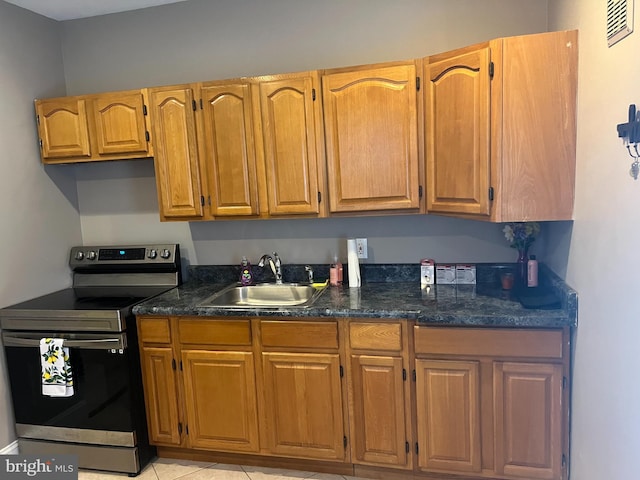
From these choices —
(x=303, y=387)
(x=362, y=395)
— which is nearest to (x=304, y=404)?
(x=303, y=387)

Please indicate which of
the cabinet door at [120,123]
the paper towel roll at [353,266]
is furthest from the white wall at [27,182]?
the paper towel roll at [353,266]

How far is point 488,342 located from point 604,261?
63 centimetres

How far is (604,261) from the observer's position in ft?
5.34

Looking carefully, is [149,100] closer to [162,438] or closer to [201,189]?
[201,189]

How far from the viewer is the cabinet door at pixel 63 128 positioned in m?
2.74

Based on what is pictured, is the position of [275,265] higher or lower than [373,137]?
lower

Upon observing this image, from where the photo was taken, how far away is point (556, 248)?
2.26 meters

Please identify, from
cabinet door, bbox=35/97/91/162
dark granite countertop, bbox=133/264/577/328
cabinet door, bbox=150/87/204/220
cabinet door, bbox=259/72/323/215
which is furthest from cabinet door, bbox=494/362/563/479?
cabinet door, bbox=35/97/91/162

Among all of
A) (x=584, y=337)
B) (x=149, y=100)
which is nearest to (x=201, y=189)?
(x=149, y=100)

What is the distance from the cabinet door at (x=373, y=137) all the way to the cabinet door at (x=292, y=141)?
0.27 feet

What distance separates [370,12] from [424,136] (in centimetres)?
85

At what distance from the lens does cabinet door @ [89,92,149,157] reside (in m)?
2.64

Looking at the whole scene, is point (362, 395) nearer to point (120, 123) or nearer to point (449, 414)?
point (449, 414)

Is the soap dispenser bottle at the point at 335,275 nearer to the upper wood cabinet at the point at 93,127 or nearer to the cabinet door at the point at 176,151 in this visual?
the cabinet door at the point at 176,151
